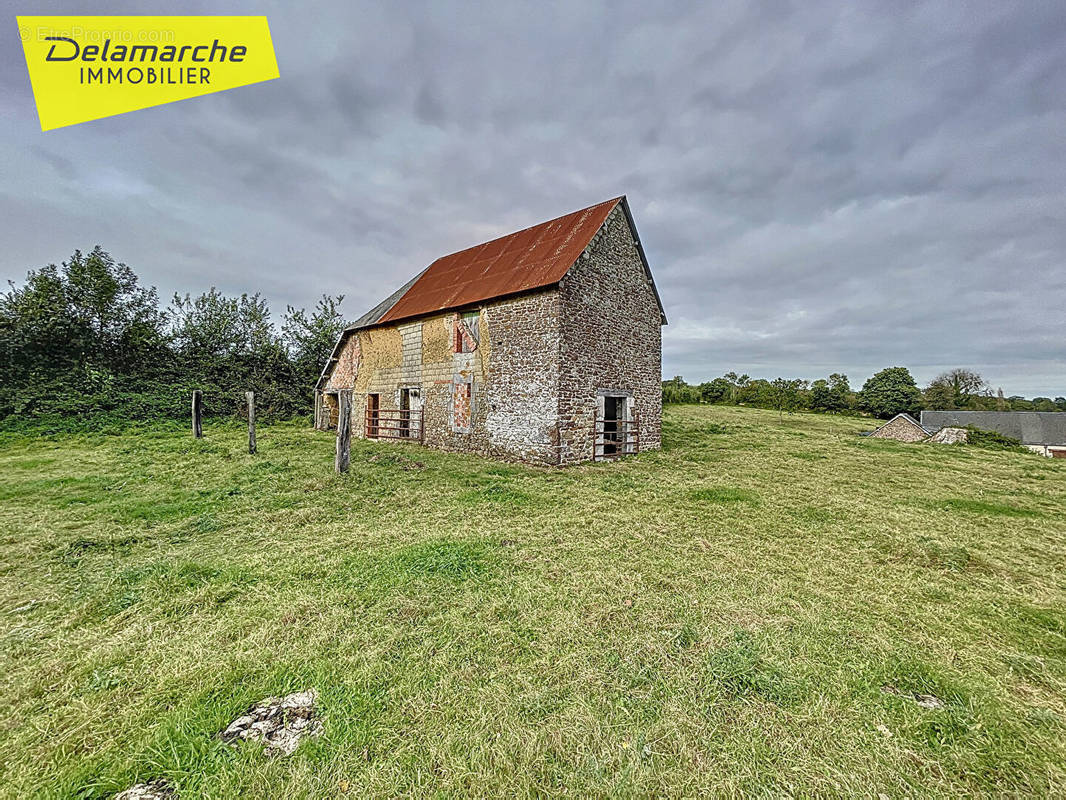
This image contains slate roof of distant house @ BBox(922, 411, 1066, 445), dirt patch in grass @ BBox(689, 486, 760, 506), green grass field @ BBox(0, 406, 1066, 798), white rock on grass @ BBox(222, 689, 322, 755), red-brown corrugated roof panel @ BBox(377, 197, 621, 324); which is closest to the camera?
green grass field @ BBox(0, 406, 1066, 798)

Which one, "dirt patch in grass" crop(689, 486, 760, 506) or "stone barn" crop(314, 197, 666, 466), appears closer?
"dirt patch in grass" crop(689, 486, 760, 506)

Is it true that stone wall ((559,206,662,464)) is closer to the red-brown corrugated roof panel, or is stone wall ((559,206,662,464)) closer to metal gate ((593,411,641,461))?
metal gate ((593,411,641,461))

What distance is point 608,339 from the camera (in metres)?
12.6

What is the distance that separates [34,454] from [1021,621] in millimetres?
21236

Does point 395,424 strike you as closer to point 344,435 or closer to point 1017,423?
point 344,435

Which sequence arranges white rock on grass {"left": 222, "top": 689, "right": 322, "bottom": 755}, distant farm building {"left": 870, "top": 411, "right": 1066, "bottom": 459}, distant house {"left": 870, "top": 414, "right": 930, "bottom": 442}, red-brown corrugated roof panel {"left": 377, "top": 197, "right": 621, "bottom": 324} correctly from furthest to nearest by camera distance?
distant house {"left": 870, "top": 414, "right": 930, "bottom": 442}, distant farm building {"left": 870, "top": 411, "right": 1066, "bottom": 459}, red-brown corrugated roof panel {"left": 377, "top": 197, "right": 621, "bottom": 324}, white rock on grass {"left": 222, "top": 689, "right": 322, "bottom": 755}

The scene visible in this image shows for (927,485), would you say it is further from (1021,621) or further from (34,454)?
(34,454)

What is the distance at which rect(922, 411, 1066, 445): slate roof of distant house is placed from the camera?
107 ft

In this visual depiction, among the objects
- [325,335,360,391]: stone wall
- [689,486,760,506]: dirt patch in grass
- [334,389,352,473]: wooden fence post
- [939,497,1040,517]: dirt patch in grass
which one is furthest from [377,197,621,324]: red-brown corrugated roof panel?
[939,497,1040,517]: dirt patch in grass

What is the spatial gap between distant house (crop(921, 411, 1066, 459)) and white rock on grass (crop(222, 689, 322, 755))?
44.3 metres

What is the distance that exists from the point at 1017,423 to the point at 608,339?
44.3 metres

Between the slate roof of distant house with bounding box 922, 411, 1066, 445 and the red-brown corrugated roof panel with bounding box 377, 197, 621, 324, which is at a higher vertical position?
the red-brown corrugated roof panel with bounding box 377, 197, 621, 324

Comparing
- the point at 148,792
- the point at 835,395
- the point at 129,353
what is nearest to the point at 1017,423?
the point at 835,395

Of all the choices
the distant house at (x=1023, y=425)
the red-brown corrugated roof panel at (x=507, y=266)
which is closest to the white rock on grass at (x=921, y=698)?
the red-brown corrugated roof panel at (x=507, y=266)
